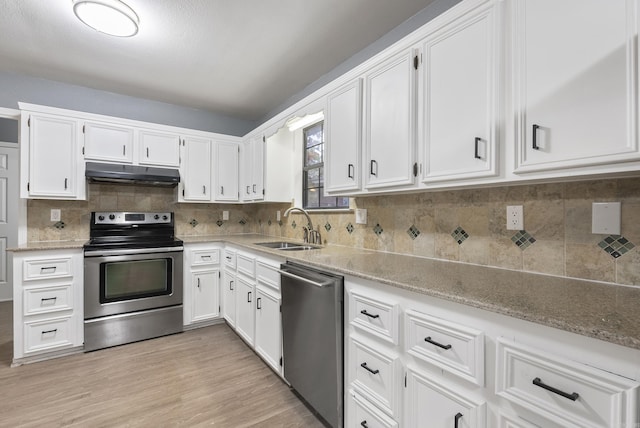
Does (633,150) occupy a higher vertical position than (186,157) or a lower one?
lower

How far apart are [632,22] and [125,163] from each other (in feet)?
12.0

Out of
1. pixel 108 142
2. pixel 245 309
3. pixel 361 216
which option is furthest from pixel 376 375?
pixel 108 142

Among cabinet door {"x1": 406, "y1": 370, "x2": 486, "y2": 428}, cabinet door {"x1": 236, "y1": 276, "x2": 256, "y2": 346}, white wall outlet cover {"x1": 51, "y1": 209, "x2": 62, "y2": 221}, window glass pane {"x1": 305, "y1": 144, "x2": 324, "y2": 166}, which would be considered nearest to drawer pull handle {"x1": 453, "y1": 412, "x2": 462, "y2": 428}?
A: cabinet door {"x1": 406, "y1": 370, "x2": 486, "y2": 428}

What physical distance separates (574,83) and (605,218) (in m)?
0.56

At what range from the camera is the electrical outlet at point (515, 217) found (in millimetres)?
1413

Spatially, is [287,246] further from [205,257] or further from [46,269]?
[46,269]

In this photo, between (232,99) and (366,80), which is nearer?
(366,80)

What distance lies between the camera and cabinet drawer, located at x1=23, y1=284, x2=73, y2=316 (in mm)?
2404

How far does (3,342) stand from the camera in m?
2.78

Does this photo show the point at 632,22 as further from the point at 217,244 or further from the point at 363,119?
the point at 217,244

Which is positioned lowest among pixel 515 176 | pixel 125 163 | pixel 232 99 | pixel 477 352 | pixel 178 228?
pixel 477 352

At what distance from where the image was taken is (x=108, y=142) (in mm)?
2969

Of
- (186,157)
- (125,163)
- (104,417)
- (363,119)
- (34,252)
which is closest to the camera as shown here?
(104,417)

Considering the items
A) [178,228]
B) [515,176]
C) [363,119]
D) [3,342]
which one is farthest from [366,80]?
[3,342]
